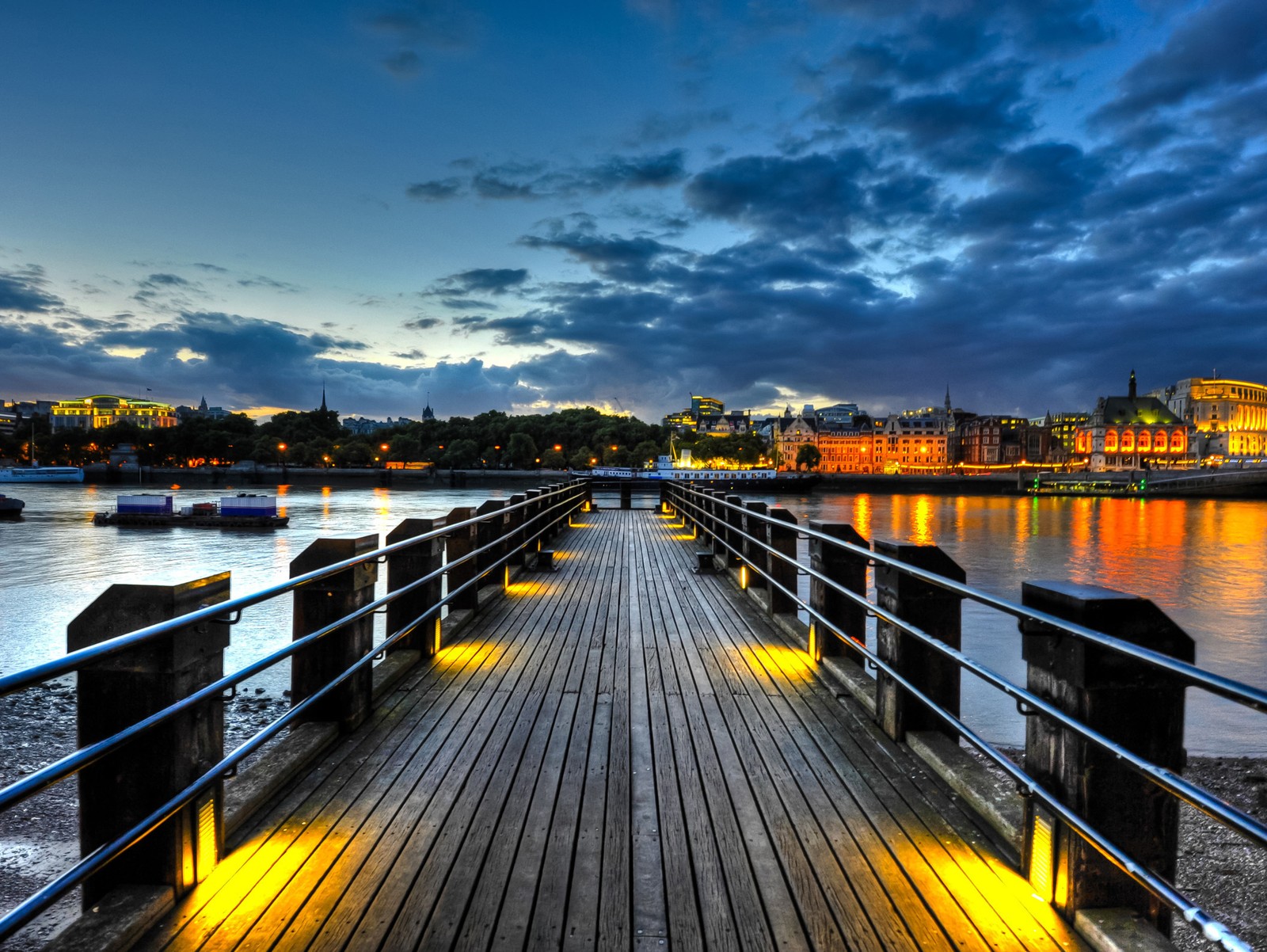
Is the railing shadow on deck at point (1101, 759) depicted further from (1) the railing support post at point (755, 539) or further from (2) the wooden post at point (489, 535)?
(2) the wooden post at point (489, 535)

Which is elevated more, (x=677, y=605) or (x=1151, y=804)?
(x=1151, y=804)

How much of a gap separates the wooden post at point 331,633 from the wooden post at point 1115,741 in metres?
2.93

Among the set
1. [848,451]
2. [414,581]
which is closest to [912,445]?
[848,451]

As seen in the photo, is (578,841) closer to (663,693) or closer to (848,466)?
(663,693)

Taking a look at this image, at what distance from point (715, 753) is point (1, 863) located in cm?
579

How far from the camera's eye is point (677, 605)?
292 inches

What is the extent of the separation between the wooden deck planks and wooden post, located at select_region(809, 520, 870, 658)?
1.33 ft

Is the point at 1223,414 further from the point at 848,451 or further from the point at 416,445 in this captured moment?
the point at 416,445

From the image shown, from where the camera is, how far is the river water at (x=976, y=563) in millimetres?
13102

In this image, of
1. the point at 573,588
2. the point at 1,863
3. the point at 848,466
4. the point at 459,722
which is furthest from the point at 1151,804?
the point at 848,466

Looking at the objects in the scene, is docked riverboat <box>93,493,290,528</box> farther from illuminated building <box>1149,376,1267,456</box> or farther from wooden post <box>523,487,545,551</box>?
illuminated building <box>1149,376,1267,456</box>

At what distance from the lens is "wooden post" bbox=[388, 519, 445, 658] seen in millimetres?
4801

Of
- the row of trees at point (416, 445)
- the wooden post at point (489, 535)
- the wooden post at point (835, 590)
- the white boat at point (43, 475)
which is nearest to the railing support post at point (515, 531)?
the wooden post at point (489, 535)

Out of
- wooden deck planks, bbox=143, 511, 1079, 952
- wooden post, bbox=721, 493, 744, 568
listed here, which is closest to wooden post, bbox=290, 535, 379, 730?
wooden deck planks, bbox=143, 511, 1079, 952
